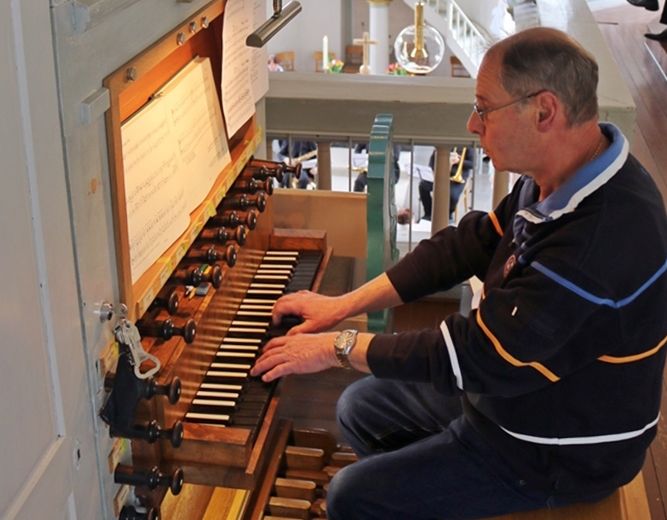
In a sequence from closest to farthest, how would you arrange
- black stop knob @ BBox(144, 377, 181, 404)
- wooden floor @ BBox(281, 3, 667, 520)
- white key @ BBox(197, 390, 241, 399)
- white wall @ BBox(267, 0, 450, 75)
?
black stop knob @ BBox(144, 377, 181, 404)
white key @ BBox(197, 390, 241, 399)
wooden floor @ BBox(281, 3, 667, 520)
white wall @ BBox(267, 0, 450, 75)

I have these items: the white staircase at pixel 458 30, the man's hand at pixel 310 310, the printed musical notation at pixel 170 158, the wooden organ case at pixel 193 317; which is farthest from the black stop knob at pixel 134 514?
the white staircase at pixel 458 30

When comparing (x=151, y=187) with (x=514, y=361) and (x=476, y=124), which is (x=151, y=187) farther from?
(x=514, y=361)

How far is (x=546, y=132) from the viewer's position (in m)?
1.91

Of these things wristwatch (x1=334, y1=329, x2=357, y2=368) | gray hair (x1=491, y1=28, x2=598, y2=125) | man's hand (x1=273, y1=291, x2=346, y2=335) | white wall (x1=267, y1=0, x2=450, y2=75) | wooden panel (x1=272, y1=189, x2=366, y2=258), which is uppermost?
gray hair (x1=491, y1=28, x2=598, y2=125)

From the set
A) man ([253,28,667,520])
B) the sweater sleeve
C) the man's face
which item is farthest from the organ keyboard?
the man's face

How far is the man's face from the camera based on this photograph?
190 cm

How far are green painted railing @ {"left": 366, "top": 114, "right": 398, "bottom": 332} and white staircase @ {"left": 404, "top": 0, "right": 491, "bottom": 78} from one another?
11467 mm

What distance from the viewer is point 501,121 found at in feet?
6.33

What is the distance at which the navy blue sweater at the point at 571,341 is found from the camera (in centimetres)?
183

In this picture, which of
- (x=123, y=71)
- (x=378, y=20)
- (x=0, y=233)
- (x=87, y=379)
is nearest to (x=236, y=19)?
(x=123, y=71)

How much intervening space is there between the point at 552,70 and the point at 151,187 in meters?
0.81

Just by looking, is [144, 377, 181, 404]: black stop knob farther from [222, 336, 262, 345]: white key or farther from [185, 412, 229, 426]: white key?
[222, 336, 262, 345]: white key

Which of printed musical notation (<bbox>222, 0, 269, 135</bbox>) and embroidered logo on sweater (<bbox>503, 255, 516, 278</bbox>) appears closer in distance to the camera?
embroidered logo on sweater (<bbox>503, 255, 516, 278</bbox>)

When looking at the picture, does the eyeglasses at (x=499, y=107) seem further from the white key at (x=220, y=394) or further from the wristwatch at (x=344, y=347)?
the white key at (x=220, y=394)
